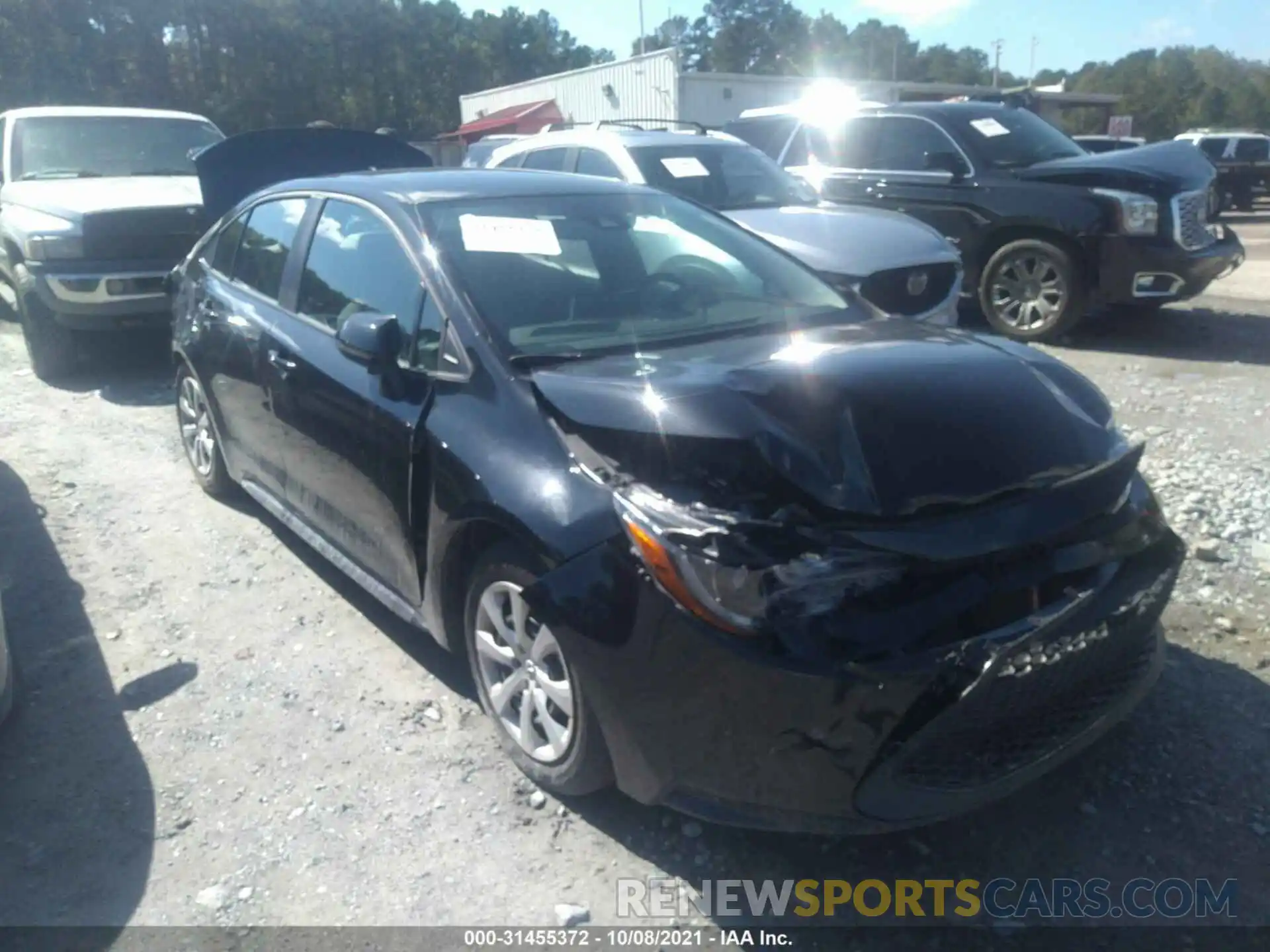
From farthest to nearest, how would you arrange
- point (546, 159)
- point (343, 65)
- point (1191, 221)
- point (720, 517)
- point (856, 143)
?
point (343, 65) < point (856, 143) < point (546, 159) < point (1191, 221) < point (720, 517)

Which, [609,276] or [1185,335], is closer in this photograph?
[609,276]

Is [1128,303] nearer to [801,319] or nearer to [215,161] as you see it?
[801,319]

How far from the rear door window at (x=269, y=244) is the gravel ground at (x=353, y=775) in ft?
4.00

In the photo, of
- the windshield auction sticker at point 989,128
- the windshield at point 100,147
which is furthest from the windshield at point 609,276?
the windshield at point 100,147

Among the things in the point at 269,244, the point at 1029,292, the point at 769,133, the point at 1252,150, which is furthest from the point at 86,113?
the point at 1252,150

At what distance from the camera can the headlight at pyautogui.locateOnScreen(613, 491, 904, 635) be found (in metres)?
2.49

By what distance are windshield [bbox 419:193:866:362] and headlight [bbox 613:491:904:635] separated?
39.8 inches

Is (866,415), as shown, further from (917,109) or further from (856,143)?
(856,143)

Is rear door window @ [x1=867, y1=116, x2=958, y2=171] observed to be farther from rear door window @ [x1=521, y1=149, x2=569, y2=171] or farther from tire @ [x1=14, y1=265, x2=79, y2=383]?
tire @ [x1=14, y1=265, x2=79, y2=383]

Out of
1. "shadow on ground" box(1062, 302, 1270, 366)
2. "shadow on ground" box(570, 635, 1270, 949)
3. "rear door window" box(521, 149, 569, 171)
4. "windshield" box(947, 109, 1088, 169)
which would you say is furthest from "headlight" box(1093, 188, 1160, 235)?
"shadow on ground" box(570, 635, 1270, 949)

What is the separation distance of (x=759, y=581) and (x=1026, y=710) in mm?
766

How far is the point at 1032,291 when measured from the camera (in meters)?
8.55

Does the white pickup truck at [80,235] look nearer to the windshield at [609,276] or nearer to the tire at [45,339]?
the tire at [45,339]

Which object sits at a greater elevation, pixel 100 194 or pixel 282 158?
pixel 282 158
